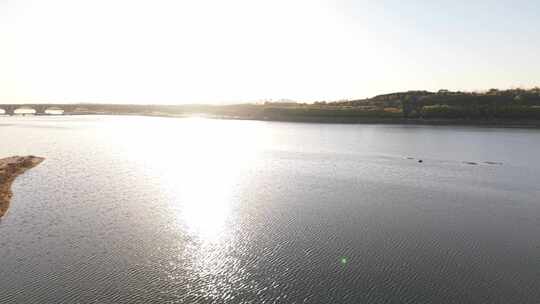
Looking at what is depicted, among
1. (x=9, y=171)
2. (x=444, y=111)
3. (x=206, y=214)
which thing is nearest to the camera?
(x=206, y=214)

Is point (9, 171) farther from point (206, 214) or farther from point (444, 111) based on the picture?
point (444, 111)

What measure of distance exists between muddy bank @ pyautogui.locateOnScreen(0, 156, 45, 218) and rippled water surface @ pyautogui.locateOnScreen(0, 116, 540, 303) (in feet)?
2.16

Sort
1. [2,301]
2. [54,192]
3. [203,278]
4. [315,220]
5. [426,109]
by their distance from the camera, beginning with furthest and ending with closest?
[426,109] < [54,192] < [315,220] < [203,278] < [2,301]

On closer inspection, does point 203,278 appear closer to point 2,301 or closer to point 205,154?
point 2,301

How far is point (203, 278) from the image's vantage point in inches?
504

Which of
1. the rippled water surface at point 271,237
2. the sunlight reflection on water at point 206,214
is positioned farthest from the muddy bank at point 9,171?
the sunlight reflection on water at point 206,214

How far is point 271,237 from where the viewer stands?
17.2 metres

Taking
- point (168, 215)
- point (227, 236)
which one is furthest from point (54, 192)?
point (227, 236)

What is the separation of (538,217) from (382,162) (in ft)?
69.4

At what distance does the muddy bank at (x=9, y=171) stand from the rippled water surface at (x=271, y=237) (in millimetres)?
659

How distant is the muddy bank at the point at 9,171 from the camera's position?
2264 centimetres

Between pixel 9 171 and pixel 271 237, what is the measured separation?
2725 centimetres

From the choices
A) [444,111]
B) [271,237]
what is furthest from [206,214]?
[444,111]

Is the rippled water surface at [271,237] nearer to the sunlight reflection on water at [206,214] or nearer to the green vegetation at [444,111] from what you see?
the sunlight reflection on water at [206,214]
